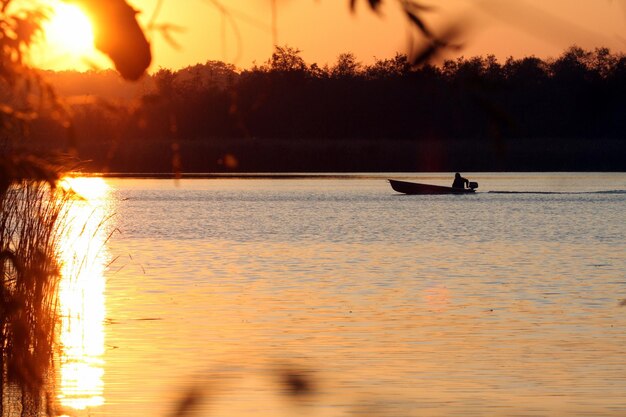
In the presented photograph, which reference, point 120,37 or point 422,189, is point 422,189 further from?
point 120,37

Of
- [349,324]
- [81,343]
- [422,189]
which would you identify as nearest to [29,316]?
[81,343]

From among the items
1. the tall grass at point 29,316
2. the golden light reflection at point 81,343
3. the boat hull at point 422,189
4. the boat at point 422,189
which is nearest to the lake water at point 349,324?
the golden light reflection at point 81,343

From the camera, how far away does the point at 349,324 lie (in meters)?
21.9

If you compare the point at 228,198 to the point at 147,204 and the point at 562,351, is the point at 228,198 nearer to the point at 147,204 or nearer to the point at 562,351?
the point at 147,204

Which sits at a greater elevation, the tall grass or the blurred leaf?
the blurred leaf

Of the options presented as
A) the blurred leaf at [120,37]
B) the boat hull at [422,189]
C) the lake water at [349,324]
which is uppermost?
the blurred leaf at [120,37]

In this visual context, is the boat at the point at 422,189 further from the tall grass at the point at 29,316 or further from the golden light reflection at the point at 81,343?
the tall grass at the point at 29,316

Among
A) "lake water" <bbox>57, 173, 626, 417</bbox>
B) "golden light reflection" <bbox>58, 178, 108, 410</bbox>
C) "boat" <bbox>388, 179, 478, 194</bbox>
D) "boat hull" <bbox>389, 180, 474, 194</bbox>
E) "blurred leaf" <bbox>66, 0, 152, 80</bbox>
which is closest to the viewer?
"blurred leaf" <bbox>66, 0, 152, 80</bbox>

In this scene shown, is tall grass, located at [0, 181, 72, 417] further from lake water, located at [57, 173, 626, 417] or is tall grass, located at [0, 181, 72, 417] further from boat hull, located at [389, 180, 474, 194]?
boat hull, located at [389, 180, 474, 194]

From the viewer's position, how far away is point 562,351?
18609 millimetres

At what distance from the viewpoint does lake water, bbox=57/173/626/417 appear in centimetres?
1471

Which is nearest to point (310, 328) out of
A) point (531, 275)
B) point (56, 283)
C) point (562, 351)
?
point (562, 351)

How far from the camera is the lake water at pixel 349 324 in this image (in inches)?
579

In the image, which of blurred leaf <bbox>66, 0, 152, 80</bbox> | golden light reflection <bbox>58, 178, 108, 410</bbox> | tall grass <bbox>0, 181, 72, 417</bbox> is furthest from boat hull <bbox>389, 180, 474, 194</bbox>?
blurred leaf <bbox>66, 0, 152, 80</bbox>
